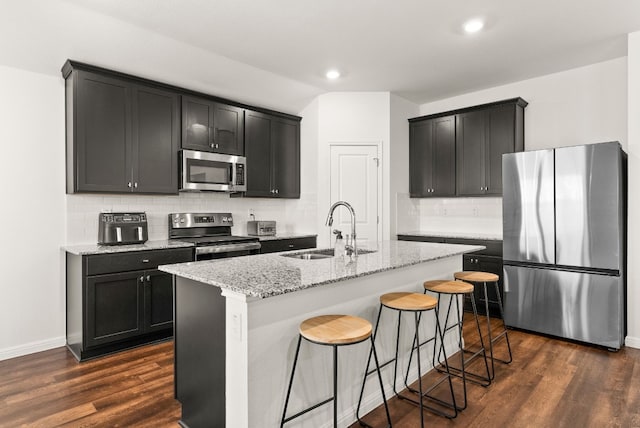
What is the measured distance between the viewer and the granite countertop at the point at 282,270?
169 centimetres

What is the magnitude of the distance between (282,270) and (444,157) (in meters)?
3.63

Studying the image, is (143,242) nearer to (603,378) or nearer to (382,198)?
(382,198)

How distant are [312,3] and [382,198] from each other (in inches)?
106

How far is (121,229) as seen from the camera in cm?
354

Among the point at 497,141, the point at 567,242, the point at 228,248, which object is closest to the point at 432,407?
the point at 567,242

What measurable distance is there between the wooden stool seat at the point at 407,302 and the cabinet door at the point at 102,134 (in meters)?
2.69

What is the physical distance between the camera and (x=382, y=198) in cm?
496

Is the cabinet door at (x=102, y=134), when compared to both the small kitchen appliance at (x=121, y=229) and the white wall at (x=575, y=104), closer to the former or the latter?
the small kitchen appliance at (x=121, y=229)

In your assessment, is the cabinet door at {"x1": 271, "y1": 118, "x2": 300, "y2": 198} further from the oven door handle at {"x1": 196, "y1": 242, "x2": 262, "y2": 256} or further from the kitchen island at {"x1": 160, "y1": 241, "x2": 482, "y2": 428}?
the kitchen island at {"x1": 160, "y1": 241, "x2": 482, "y2": 428}

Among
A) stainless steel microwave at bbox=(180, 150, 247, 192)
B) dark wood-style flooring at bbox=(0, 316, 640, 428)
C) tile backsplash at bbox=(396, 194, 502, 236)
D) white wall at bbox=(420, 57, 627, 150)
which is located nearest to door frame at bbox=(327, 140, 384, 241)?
tile backsplash at bbox=(396, 194, 502, 236)

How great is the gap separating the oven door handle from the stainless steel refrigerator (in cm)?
265

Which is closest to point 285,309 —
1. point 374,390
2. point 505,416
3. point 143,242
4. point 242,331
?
point 242,331

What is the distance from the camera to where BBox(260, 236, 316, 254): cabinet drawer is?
4426 mm

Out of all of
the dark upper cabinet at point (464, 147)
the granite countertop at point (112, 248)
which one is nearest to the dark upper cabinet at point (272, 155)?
the granite countertop at point (112, 248)
